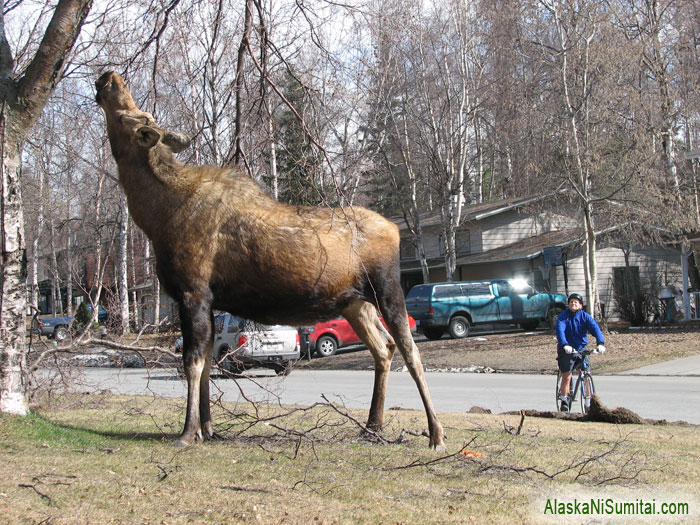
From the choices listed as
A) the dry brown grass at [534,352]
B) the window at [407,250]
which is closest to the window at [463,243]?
the window at [407,250]

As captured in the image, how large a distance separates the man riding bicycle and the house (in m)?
14.5

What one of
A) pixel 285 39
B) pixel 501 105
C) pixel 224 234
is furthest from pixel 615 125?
pixel 224 234

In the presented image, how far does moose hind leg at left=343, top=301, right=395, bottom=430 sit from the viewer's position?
6.57m

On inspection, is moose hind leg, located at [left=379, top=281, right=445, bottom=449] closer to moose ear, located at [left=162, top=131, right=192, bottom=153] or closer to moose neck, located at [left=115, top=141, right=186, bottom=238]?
moose neck, located at [left=115, top=141, right=186, bottom=238]

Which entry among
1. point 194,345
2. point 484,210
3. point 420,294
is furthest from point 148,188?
point 484,210

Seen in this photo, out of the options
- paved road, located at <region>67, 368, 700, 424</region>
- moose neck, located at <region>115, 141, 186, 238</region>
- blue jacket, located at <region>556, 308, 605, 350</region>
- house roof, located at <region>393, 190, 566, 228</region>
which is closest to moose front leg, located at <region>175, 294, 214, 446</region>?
moose neck, located at <region>115, 141, 186, 238</region>

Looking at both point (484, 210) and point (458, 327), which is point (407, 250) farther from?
point (458, 327)

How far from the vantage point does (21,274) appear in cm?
646

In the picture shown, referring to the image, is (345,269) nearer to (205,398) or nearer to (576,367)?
(205,398)

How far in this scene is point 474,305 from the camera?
28.0 meters

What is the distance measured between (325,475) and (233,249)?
6.42ft

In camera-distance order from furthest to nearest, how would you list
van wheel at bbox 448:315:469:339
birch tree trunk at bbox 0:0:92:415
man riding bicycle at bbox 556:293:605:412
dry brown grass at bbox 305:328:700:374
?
van wheel at bbox 448:315:469:339, dry brown grass at bbox 305:328:700:374, man riding bicycle at bbox 556:293:605:412, birch tree trunk at bbox 0:0:92:415

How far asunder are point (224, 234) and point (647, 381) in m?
Result: 12.4

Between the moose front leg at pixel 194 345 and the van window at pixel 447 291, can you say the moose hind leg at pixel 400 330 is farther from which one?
the van window at pixel 447 291
